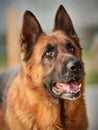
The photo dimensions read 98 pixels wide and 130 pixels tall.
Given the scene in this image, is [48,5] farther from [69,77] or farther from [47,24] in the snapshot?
[69,77]

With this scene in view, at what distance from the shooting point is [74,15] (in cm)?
221

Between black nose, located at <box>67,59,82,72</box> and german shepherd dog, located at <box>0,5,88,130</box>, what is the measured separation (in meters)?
0.05

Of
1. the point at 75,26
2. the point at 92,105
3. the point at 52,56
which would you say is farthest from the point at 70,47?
the point at 92,105

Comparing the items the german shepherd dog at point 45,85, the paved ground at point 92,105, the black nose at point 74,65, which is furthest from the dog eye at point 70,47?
the paved ground at point 92,105

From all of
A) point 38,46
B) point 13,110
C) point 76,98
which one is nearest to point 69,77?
point 76,98

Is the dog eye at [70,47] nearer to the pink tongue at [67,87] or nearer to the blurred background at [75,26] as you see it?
the pink tongue at [67,87]

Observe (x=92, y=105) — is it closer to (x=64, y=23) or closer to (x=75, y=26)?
(x=75, y=26)

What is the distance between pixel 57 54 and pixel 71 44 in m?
0.09

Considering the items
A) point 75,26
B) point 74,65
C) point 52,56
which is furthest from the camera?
point 75,26

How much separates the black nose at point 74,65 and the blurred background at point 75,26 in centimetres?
48

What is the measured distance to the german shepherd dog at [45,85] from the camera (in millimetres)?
1768

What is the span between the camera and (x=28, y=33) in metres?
1.83

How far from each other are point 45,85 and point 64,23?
0.28 metres

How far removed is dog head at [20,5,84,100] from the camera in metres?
1.73
